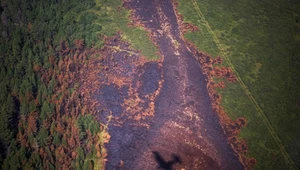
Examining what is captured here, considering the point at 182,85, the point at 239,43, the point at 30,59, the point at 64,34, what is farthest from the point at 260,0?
the point at 30,59

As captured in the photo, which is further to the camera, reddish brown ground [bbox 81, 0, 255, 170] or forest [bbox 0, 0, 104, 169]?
forest [bbox 0, 0, 104, 169]

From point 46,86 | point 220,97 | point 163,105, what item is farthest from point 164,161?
point 46,86

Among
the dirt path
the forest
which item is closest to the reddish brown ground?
the dirt path

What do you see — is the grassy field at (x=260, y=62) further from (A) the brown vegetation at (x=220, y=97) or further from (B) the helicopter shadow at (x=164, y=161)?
(B) the helicopter shadow at (x=164, y=161)

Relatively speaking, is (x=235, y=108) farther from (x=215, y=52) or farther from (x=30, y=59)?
(x=30, y=59)

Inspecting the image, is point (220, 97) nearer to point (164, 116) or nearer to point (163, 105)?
point (163, 105)

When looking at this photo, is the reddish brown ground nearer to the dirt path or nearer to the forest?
the dirt path

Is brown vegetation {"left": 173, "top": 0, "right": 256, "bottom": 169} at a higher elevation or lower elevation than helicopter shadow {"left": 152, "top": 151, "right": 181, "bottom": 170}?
higher
